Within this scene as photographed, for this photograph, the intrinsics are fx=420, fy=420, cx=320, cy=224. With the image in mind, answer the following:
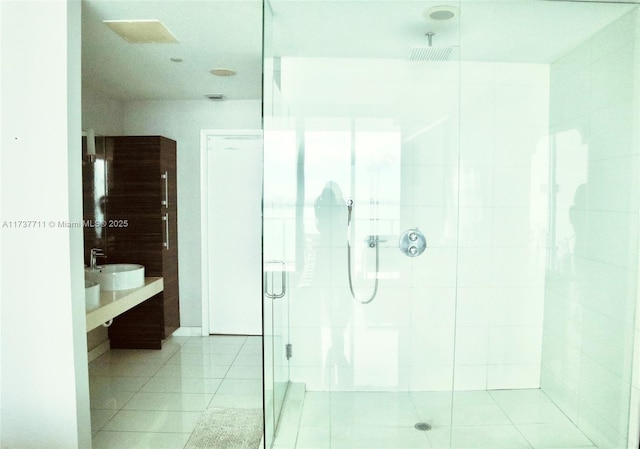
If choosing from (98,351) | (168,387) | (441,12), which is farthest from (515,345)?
(98,351)

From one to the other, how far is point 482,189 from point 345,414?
1510 millimetres

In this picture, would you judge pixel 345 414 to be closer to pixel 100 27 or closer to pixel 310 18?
pixel 310 18

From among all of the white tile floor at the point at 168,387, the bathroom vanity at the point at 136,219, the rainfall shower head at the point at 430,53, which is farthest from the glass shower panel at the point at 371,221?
the bathroom vanity at the point at 136,219

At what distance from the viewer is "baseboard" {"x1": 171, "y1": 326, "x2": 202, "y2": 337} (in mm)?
4328

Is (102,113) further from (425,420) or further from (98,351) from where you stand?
(425,420)

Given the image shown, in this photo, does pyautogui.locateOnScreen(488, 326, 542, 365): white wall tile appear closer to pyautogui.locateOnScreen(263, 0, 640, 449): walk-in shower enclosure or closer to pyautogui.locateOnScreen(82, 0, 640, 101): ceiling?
pyautogui.locateOnScreen(263, 0, 640, 449): walk-in shower enclosure

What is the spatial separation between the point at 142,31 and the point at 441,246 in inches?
85.0

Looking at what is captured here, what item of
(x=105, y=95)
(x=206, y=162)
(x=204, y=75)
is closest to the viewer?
(x=204, y=75)

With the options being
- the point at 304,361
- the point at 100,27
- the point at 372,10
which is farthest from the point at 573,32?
the point at 100,27

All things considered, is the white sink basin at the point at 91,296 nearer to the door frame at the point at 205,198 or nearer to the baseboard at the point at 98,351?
the baseboard at the point at 98,351

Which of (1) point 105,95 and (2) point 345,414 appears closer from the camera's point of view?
(2) point 345,414

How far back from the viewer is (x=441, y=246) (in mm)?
2438

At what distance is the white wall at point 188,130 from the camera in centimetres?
416

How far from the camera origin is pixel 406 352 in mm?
2418
